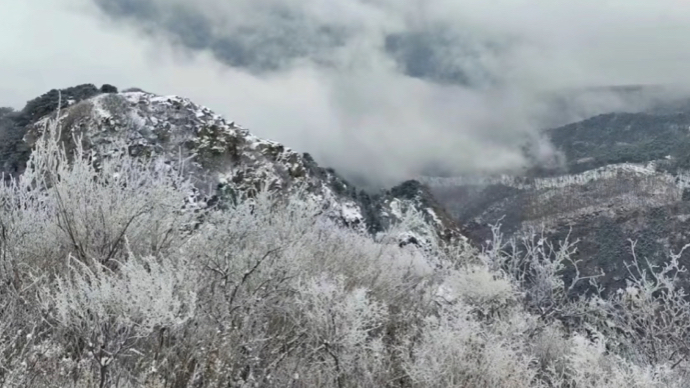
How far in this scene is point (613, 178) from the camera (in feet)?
316

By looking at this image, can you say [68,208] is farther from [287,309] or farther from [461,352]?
[461,352]

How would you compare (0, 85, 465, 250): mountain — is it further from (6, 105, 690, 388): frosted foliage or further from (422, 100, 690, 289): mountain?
(6, 105, 690, 388): frosted foliage

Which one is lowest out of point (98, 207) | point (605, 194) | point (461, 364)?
point (605, 194)

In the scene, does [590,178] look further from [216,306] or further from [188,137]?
[216,306]

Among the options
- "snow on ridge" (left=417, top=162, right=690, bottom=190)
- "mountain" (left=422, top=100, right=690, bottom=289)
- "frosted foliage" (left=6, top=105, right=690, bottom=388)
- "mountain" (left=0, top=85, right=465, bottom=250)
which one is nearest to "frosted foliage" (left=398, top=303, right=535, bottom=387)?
"frosted foliage" (left=6, top=105, right=690, bottom=388)

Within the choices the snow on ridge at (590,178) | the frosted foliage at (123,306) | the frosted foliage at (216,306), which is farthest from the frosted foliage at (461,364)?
the snow on ridge at (590,178)

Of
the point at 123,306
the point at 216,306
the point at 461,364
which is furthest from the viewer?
the point at 461,364

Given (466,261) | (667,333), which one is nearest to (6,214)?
(466,261)

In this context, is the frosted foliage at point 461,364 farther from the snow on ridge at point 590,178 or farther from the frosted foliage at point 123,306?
the snow on ridge at point 590,178

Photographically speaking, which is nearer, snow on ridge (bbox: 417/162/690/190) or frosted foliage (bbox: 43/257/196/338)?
frosted foliage (bbox: 43/257/196/338)

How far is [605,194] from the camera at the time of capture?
3460 inches

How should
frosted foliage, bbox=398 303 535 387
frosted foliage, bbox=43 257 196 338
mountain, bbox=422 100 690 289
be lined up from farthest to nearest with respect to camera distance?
mountain, bbox=422 100 690 289 < frosted foliage, bbox=398 303 535 387 < frosted foliage, bbox=43 257 196 338

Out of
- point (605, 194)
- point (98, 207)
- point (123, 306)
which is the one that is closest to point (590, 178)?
point (605, 194)

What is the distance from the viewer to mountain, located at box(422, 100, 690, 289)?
120 ft
